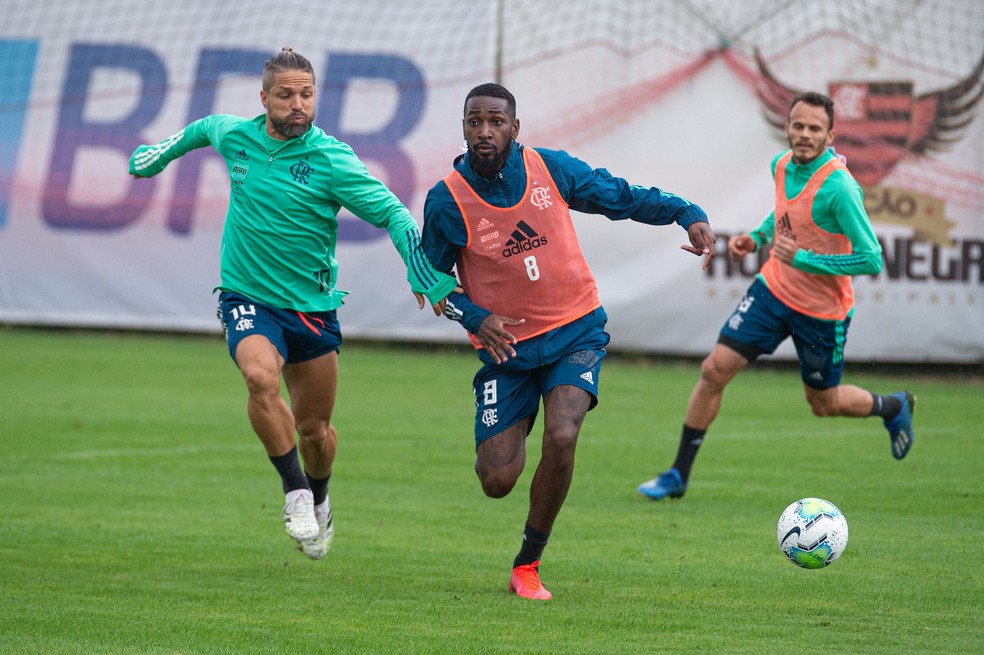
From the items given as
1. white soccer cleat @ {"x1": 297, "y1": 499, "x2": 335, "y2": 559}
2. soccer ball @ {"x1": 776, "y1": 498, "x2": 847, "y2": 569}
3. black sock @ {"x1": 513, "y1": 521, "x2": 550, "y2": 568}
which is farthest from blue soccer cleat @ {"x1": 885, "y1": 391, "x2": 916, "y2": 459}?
white soccer cleat @ {"x1": 297, "y1": 499, "x2": 335, "y2": 559}

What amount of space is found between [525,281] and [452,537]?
6.42 ft

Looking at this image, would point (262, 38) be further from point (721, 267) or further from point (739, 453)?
point (739, 453)

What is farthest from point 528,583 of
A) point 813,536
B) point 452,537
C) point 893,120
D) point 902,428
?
point 893,120

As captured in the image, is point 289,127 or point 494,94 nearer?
point 494,94

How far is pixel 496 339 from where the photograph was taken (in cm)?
633

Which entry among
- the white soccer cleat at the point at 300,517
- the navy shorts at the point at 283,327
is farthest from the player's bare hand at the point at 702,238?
the white soccer cleat at the point at 300,517

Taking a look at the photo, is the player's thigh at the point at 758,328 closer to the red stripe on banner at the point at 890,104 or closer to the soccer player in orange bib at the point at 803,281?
the soccer player in orange bib at the point at 803,281

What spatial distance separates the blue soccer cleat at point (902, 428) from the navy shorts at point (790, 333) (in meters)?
0.76

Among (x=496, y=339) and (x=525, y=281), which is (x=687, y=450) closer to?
(x=525, y=281)

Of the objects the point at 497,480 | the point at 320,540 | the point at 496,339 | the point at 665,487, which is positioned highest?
the point at 496,339

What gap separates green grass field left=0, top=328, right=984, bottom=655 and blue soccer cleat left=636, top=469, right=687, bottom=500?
18 cm

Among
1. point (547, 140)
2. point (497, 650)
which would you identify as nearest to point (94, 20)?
point (547, 140)

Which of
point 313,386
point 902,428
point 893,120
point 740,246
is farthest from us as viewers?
point 893,120

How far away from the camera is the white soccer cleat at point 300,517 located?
6.76 m
